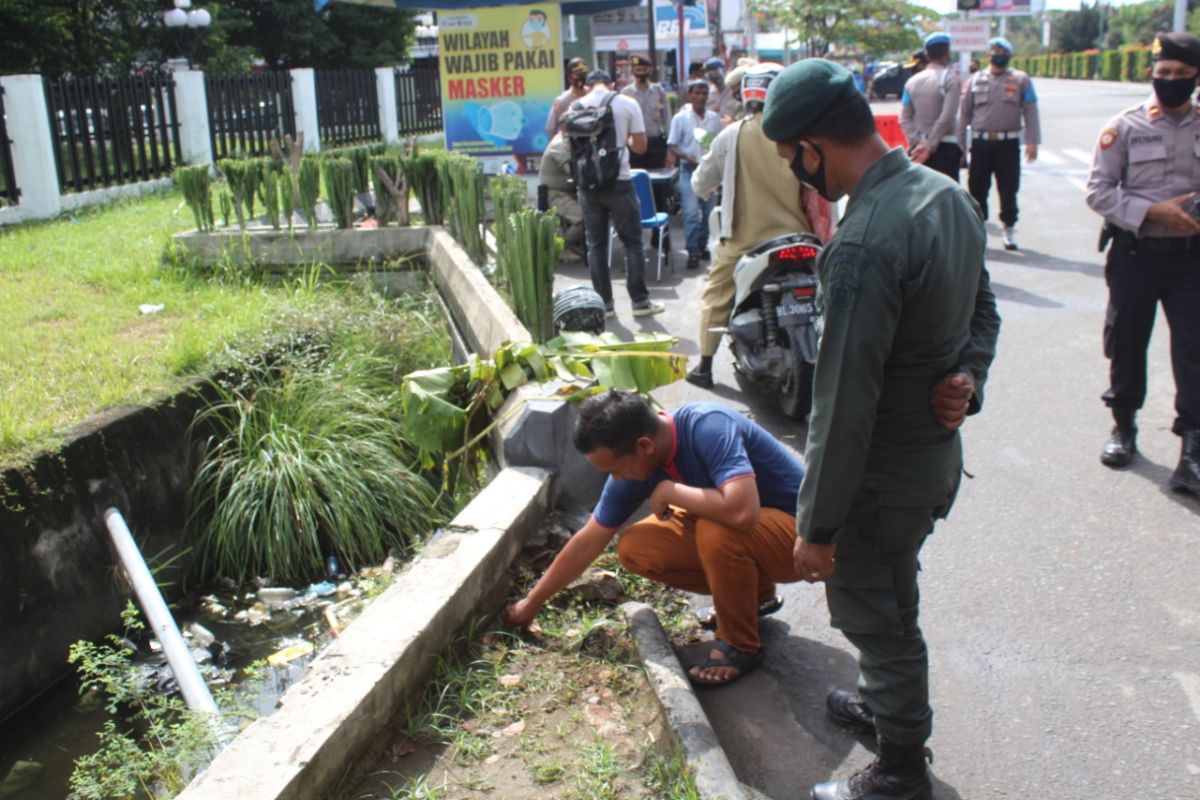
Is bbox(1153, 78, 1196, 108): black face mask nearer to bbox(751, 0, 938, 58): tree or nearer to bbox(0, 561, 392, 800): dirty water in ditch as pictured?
bbox(0, 561, 392, 800): dirty water in ditch

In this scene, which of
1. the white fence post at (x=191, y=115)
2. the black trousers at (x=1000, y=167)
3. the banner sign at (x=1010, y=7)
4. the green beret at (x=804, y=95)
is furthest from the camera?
the banner sign at (x=1010, y=7)

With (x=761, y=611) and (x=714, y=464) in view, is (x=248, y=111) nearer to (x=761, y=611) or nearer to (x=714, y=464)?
(x=761, y=611)

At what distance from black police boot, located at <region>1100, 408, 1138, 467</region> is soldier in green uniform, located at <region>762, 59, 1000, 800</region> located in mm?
2818

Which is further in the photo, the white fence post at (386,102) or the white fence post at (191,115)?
the white fence post at (386,102)

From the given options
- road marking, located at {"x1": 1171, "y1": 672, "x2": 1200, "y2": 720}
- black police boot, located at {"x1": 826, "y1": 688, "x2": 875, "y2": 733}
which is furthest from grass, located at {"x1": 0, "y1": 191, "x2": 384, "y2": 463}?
road marking, located at {"x1": 1171, "y1": 672, "x2": 1200, "y2": 720}

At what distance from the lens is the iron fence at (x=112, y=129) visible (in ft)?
46.6

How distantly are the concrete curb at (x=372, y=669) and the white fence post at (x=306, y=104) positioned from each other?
54.3 ft

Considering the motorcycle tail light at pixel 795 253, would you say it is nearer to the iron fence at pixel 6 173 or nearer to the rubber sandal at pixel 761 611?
the rubber sandal at pixel 761 611

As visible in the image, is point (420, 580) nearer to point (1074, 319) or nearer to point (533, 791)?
point (533, 791)

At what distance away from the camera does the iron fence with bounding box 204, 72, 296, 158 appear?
17.8m

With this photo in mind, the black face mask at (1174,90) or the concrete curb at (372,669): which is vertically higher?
the black face mask at (1174,90)

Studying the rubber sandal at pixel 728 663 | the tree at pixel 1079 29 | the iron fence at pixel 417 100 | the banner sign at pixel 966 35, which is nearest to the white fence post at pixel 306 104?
the iron fence at pixel 417 100

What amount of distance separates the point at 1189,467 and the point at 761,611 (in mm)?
2283

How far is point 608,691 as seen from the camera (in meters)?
3.62
